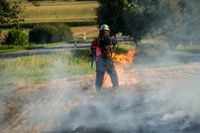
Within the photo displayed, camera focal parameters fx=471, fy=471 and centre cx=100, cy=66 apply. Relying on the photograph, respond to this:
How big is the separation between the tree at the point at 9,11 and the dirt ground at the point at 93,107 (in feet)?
7.67

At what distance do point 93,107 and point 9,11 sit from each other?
13.2ft

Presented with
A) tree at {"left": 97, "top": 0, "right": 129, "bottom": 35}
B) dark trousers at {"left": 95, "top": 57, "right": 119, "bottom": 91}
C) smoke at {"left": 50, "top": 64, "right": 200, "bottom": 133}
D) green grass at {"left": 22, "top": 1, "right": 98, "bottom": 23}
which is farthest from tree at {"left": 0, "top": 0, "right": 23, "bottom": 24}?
green grass at {"left": 22, "top": 1, "right": 98, "bottom": 23}

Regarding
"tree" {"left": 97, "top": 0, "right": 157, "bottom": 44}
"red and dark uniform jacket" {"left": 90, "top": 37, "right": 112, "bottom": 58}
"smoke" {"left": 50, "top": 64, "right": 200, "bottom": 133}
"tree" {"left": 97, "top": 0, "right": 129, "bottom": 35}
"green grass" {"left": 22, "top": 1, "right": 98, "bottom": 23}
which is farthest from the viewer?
"green grass" {"left": 22, "top": 1, "right": 98, "bottom": 23}

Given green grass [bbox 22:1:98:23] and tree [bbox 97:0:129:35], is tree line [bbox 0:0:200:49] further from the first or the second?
green grass [bbox 22:1:98:23]

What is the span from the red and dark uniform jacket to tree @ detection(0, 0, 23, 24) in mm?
2523

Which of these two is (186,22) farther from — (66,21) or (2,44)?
(66,21)

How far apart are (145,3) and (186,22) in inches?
260

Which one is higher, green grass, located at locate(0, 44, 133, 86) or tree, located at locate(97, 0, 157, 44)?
tree, located at locate(97, 0, 157, 44)

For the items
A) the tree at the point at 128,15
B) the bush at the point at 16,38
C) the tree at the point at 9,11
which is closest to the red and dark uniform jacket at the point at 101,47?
the tree at the point at 9,11

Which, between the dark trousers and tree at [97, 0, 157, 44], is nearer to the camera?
the dark trousers

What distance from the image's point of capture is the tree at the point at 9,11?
14008 mm

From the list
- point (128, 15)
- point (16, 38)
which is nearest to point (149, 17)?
point (128, 15)

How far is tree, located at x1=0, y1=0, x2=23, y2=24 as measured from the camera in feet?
46.0

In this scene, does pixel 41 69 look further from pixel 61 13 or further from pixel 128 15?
pixel 61 13
